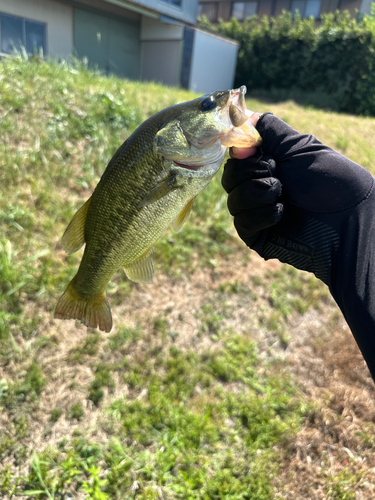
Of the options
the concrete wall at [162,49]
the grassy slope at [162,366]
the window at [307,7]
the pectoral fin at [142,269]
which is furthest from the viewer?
the window at [307,7]

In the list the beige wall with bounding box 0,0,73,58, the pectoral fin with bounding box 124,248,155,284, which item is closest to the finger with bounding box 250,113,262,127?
the pectoral fin with bounding box 124,248,155,284

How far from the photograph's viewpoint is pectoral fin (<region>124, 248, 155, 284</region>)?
1709mm

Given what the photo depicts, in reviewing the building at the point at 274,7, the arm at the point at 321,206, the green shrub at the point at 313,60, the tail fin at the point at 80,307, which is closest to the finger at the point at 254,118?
the arm at the point at 321,206

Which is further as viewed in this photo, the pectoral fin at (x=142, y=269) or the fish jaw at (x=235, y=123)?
the pectoral fin at (x=142, y=269)

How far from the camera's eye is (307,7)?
78.9 ft

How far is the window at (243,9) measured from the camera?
1008 inches

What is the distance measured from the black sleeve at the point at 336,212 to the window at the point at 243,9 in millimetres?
29013

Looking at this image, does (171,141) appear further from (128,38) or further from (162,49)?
(162,49)

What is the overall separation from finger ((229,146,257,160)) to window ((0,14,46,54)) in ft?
34.5

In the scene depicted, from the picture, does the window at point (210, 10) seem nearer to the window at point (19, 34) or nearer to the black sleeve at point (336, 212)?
the window at point (19, 34)

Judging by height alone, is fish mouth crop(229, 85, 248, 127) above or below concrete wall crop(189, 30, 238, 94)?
above

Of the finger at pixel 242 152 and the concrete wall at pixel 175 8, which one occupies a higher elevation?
the concrete wall at pixel 175 8

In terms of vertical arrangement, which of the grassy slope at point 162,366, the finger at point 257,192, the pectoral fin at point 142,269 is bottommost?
the grassy slope at point 162,366

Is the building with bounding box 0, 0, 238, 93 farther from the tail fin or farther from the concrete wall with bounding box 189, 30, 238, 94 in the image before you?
the tail fin
